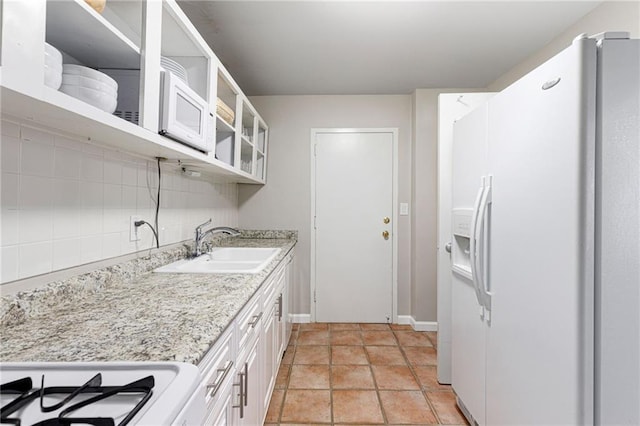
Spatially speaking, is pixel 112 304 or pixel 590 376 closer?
pixel 590 376

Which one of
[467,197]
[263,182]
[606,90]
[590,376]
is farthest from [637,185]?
[263,182]

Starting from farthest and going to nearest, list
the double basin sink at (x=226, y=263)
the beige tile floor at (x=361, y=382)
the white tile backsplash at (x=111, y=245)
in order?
1. the beige tile floor at (x=361, y=382)
2. the double basin sink at (x=226, y=263)
3. the white tile backsplash at (x=111, y=245)

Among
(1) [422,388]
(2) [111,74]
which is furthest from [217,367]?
(1) [422,388]

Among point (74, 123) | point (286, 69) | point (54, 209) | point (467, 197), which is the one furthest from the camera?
point (286, 69)

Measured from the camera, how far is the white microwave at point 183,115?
1067mm

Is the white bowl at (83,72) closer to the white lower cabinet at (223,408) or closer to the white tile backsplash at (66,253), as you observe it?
the white tile backsplash at (66,253)

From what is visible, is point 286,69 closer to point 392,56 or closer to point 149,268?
point 392,56

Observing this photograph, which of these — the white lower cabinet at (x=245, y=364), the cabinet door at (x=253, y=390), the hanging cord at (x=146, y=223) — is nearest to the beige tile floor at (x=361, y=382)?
the white lower cabinet at (x=245, y=364)

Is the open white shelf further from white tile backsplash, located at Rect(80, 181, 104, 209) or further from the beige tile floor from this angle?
the beige tile floor

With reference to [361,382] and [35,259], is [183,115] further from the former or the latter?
[361,382]

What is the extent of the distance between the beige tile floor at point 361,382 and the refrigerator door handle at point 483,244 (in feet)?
2.90

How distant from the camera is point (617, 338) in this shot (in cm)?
88

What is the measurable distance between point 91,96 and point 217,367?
0.85 m

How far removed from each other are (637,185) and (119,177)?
6.35 feet
